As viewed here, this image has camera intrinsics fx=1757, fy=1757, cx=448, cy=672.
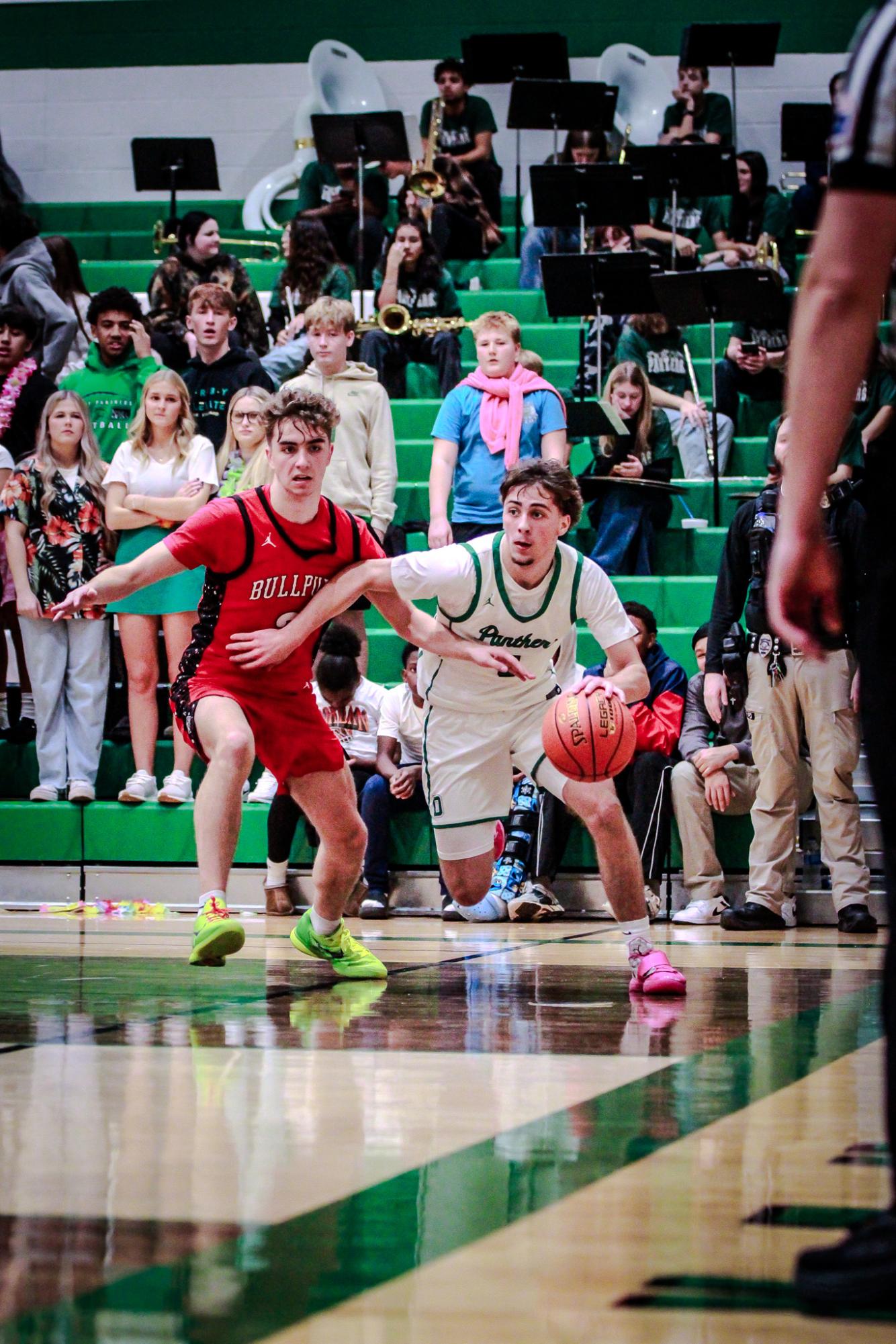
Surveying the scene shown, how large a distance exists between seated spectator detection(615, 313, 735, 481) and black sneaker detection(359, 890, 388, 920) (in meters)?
3.84

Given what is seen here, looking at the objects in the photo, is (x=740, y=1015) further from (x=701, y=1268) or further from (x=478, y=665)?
(x=701, y=1268)

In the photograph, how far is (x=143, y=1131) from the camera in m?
3.06

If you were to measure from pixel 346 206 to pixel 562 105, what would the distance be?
6.10 feet

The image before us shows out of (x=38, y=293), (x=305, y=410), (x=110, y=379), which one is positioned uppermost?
(x=38, y=293)

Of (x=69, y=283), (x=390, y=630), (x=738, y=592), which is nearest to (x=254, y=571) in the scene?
(x=738, y=592)

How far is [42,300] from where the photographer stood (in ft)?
36.7

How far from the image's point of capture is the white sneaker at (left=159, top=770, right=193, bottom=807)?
29.6 ft

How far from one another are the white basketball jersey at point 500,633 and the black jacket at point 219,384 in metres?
4.52

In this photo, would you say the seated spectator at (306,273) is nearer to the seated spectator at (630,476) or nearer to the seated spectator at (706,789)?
the seated spectator at (630,476)

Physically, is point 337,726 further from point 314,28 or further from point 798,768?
point 314,28

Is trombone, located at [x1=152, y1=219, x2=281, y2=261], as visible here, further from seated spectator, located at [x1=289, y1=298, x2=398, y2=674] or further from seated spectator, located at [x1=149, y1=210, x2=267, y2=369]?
seated spectator, located at [x1=289, y1=298, x2=398, y2=674]

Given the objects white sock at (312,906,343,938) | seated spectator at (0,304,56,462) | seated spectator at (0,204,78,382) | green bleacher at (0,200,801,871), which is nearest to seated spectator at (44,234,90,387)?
seated spectator at (0,204,78,382)

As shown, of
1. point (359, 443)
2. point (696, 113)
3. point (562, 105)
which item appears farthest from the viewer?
point (696, 113)

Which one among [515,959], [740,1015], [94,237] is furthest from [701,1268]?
[94,237]
